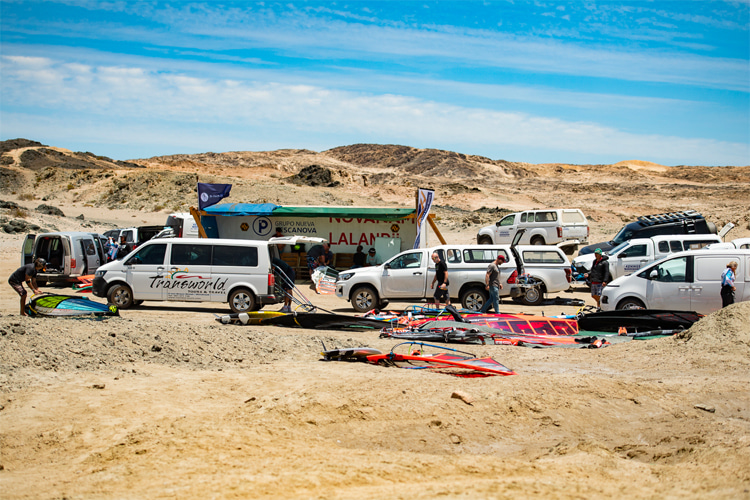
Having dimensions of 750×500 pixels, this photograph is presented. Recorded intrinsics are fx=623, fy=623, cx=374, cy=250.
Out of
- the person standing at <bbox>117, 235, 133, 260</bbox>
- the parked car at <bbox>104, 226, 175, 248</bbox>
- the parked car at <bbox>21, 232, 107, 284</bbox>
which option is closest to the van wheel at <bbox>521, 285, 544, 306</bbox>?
the parked car at <bbox>21, 232, 107, 284</bbox>

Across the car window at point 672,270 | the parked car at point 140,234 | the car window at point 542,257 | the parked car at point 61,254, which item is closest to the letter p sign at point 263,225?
the parked car at point 140,234

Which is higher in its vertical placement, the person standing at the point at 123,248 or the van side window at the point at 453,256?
the person standing at the point at 123,248

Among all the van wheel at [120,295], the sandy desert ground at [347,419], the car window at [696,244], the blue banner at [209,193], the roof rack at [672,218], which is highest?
the blue banner at [209,193]

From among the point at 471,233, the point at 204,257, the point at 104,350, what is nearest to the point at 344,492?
the point at 104,350

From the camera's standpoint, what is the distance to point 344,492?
4566mm

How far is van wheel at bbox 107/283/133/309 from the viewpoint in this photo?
1477 cm

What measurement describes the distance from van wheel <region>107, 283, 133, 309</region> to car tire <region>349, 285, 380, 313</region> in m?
5.29

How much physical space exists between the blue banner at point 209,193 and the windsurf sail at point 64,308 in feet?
38.5

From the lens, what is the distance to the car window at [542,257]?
16.8 meters

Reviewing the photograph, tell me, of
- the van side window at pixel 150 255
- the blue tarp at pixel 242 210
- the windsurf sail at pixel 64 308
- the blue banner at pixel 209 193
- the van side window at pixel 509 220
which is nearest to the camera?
the windsurf sail at pixel 64 308

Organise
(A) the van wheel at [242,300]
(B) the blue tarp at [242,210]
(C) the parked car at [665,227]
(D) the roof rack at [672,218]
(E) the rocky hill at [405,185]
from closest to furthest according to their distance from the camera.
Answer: (A) the van wheel at [242,300] < (B) the blue tarp at [242,210] < (C) the parked car at [665,227] < (D) the roof rack at [672,218] < (E) the rocky hill at [405,185]

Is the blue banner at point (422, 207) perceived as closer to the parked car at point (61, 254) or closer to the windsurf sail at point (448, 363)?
the parked car at point (61, 254)

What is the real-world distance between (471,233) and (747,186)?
43.1 m

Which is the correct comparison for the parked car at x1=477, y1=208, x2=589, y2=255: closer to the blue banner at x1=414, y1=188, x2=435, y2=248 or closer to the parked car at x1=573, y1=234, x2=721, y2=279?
the blue banner at x1=414, y1=188, x2=435, y2=248
